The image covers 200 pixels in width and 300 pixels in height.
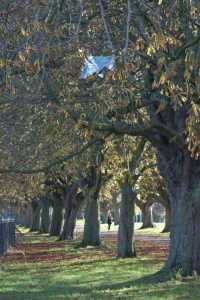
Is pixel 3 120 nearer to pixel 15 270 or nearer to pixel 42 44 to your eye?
pixel 42 44

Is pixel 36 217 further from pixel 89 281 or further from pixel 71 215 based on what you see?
pixel 89 281

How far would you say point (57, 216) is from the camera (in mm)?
47969

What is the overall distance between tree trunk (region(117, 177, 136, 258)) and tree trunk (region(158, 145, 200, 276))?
860cm

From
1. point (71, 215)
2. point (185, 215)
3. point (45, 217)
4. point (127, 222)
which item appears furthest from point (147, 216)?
point (185, 215)

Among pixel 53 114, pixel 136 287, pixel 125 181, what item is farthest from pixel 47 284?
pixel 125 181

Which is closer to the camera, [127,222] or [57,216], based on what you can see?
[127,222]

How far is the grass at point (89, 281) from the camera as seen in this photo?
14453 millimetres

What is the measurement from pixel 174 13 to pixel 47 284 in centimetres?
926

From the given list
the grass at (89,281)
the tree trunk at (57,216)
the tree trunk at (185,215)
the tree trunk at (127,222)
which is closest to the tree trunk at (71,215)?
the tree trunk at (57,216)

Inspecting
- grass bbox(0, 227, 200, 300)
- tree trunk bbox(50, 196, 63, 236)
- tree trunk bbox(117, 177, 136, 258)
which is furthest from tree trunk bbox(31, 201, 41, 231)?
tree trunk bbox(117, 177, 136, 258)

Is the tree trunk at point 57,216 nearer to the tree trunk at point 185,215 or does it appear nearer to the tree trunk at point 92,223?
the tree trunk at point 92,223

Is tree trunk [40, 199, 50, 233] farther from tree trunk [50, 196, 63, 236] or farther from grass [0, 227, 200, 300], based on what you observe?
grass [0, 227, 200, 300]

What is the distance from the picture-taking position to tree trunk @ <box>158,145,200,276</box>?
16.5m

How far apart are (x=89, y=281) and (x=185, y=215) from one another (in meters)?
3.10
